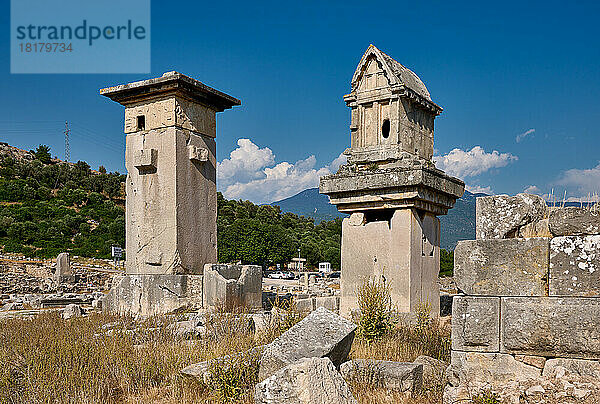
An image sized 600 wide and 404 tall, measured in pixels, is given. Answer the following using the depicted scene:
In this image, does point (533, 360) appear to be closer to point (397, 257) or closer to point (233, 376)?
point (233, 376)

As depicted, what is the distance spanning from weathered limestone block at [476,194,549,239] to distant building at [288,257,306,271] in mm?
45121

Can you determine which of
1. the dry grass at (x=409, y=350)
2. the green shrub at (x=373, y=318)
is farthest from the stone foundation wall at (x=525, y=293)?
the green shrub at (x=373, y=318)

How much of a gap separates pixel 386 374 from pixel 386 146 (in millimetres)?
3684

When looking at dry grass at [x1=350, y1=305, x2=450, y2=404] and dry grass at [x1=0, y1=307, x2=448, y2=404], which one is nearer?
dry grass at [x1=350, y1=305, x2=450, y2=404]

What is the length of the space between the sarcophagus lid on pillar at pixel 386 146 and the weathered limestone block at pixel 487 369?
281cm

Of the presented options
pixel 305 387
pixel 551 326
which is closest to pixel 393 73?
pixel 551 326

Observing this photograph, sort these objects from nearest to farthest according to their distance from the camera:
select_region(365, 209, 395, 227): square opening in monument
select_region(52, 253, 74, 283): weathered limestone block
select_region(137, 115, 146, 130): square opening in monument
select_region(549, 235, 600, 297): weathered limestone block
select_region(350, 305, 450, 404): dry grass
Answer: select_region(549, 235, 600, 297): weathered limestone block → select_region(350, 305, 450, 404): dry grass → select_region(365, 209, 395, 227): square opening in monument → select_region(137, 115, 146, 130): square opening in monument → select_region(52, 253, 74, 283): weathered limestone block

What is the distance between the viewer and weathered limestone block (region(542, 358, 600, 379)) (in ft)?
13.1

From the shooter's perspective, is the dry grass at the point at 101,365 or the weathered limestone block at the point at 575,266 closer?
the weathered limestone block at the point at 575,266

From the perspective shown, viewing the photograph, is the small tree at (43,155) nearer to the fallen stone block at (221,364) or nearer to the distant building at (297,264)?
the distant building at (297,264)

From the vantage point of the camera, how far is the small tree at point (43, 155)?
241 feet

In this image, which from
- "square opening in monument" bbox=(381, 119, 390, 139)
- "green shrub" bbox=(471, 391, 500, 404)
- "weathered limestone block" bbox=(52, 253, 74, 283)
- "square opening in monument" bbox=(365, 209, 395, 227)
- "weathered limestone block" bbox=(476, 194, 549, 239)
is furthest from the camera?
"weathered limestone block" bbox=(52, 253, 74, 283)

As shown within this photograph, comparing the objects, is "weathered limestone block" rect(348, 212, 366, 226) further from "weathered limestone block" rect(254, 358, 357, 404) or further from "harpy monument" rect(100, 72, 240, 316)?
"harpy monument" rect(100, 72, 240, 316)

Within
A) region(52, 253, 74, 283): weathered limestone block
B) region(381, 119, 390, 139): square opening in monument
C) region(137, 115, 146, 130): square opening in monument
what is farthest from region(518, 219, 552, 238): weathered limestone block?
region(52, 253, 74, 283): weathered limestone block
